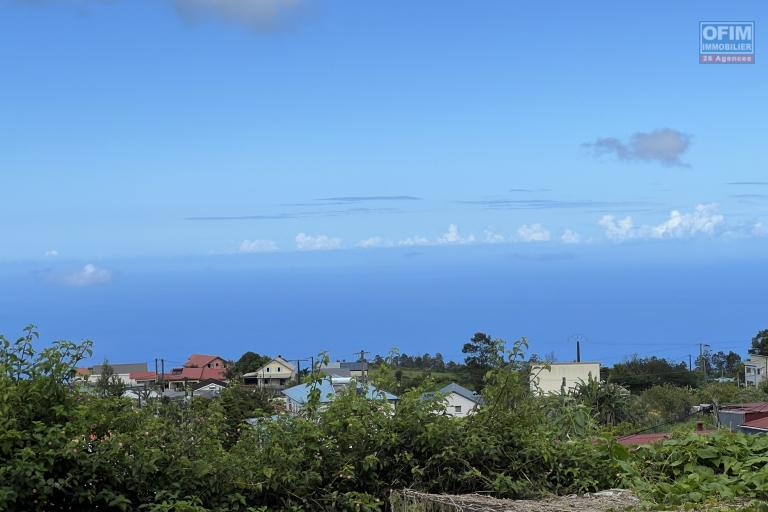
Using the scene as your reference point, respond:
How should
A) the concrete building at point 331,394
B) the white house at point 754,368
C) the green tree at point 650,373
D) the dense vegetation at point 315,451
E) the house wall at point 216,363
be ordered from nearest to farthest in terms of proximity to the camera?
1. the dense vegetation at point 315,451
2. the concrete building at point 331,394
3. the green tree at point 650,373
4. the white house at point 754,368
5. the house wall at point 216,363

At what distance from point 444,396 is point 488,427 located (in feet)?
1.03

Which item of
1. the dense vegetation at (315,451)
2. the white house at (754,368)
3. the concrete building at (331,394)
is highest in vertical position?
the concrete building at (331,394)

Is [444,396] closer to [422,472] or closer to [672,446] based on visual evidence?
[422,472]

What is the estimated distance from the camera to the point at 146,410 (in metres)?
4.57

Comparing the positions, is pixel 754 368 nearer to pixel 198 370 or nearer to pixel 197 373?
pixel 197 373

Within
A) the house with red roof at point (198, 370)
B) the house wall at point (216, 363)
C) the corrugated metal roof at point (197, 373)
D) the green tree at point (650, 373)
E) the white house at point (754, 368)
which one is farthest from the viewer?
the house wall at point (216, 363)

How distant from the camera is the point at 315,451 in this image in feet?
15.3

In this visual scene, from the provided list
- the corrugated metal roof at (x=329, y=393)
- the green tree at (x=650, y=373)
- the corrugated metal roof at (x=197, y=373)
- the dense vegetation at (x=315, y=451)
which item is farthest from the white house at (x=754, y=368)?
the corrugated metal roof at (x=329, y=393)

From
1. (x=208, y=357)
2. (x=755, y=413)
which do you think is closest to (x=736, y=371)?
(x=208, y=357)

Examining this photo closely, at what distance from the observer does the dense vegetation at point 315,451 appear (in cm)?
416

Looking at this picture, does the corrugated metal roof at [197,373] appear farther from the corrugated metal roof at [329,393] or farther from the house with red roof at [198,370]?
the corrugated metal roof at [329,393]

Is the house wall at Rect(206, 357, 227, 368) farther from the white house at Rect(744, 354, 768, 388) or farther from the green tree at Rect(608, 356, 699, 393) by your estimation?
the white house at Rect(744, 354, 768, 388)

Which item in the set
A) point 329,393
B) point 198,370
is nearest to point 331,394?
point 329,393

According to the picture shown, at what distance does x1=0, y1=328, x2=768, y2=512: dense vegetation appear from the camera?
4.16 metres
